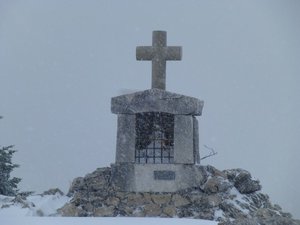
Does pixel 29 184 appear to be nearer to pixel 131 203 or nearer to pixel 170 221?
pixel 131 203

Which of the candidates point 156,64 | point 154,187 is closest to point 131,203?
point 154,187

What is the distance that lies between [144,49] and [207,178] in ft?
9.95

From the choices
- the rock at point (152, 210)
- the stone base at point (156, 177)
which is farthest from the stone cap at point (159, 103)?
the rock at point (152, 210)

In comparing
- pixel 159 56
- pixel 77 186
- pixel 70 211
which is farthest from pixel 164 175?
pixel 159 56

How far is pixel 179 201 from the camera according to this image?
10.7 m

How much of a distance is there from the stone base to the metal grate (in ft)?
2.52

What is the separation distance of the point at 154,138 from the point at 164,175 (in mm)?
1253

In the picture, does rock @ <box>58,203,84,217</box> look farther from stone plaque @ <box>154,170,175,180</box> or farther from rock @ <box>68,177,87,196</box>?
stone plaque @ <box>154,170,175,180</box>

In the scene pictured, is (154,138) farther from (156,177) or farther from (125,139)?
(156,177)

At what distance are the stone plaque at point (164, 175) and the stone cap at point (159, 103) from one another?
1155mm

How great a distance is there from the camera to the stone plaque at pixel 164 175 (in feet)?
36.1

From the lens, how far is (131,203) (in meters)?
10.8

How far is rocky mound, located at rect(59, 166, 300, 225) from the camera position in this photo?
1041 centimetres

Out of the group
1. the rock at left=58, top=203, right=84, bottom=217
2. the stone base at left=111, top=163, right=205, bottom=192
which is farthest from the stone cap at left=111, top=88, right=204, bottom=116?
the rock at left=58, top=203, right=84, bottom=217
